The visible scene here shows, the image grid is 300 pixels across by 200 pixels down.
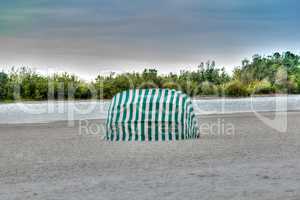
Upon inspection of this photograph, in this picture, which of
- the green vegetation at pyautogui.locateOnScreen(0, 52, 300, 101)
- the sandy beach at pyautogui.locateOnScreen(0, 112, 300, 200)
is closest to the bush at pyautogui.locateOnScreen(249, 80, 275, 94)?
the green vegetation at pyautogui.locateOnScreen(0, 52, 300, 101)

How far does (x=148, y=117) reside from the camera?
1638 centimetres

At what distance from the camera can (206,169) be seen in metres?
10.5

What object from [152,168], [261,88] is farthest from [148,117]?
[261,88]

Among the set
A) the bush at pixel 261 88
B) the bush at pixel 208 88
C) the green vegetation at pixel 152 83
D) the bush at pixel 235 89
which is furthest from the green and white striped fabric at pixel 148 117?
the bush at pixel 261 88

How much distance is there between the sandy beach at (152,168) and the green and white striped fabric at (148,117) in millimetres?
684

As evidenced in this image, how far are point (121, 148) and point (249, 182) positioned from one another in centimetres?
566

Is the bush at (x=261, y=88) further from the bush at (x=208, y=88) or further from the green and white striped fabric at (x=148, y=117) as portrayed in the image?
the green and white striped fabric at (x=148, y=117)

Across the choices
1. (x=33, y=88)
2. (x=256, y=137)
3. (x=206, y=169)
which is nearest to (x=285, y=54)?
(x=33, y=88)

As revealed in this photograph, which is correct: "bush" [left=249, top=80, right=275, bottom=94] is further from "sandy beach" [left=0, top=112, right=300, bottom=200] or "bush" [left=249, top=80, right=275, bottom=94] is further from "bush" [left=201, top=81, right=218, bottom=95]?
"sandy beach" [left=0, top=112, right=300, bottom=200]

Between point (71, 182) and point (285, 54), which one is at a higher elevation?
point (285, 54)

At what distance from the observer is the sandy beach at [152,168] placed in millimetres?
8406

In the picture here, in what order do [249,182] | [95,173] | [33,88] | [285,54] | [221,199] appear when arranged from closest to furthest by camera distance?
1. [221,199]
2. [249,182]
3. [95,173]
4. [33,88]
5. [285,54]

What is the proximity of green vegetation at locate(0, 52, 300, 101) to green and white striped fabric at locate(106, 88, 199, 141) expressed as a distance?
30.0 meters

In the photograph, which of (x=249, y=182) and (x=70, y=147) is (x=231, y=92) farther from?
(x=249, y=182)
